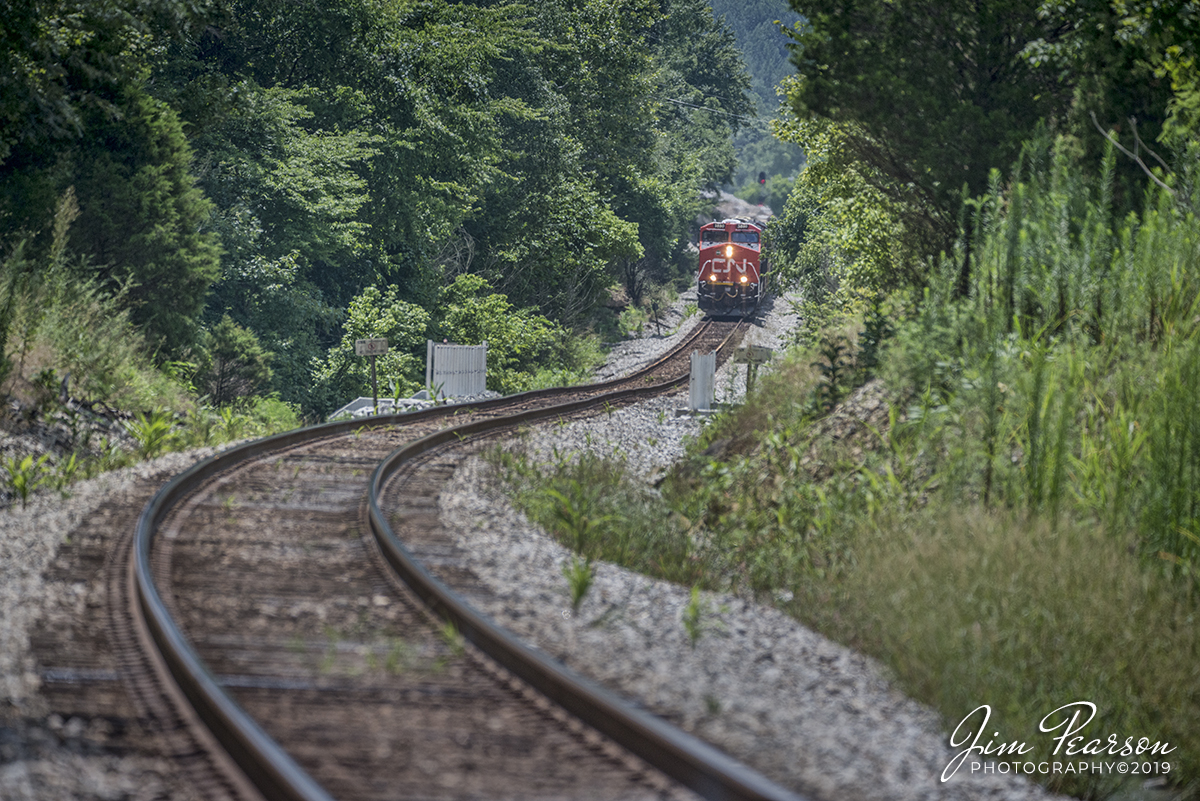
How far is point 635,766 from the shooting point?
4504 mm

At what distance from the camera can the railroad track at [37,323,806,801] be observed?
4309 millimetres

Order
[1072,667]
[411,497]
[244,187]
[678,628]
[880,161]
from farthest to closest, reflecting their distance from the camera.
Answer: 1. [244,187]
2. [880,161]
3. [411,497]
4. [678,628]
5. [1072,667]

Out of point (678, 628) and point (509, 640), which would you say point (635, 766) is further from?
point (678, 628)

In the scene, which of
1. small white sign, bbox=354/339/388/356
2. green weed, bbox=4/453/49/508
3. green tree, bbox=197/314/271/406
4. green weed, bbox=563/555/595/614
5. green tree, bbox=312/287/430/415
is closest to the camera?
green weed, bbox=563/555/595/614

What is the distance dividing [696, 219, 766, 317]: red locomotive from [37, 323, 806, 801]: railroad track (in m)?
33.0

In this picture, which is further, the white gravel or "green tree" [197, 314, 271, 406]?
"green tree" [197, 314, 271, 406]

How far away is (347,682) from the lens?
17.6ft

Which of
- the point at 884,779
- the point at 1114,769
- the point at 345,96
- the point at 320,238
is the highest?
the point at 345,96

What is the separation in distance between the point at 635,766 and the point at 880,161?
12.6 meters

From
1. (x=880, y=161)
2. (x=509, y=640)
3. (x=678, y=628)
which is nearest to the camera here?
(x=509, y=640)

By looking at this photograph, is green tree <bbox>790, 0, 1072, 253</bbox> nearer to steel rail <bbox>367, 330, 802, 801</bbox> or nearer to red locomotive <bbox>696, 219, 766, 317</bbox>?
steel rail <bbox>367, 330, 802, 801</bbox>

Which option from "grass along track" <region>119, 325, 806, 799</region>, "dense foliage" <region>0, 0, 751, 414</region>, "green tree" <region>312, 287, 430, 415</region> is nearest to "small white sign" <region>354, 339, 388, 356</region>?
"dense foliage" <region>0, 0, 751, 414</region>

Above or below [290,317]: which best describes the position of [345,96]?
above

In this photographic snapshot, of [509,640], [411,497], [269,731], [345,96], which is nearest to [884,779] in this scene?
[509,640]
